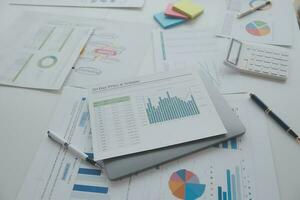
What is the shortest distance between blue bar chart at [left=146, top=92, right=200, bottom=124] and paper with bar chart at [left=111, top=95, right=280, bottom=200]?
9 centimetres

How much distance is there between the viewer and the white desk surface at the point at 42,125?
1.84 feet

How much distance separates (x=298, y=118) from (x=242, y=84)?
142 millimetres

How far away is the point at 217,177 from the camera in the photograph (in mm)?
554

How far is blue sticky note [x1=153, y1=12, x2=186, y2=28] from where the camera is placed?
88 cm

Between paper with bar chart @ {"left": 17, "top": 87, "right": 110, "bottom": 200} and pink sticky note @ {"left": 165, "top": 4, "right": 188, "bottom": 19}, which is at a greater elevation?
pink sticky note @ {"left": 165, "top": 4, "right": 188, "bottom": 19}

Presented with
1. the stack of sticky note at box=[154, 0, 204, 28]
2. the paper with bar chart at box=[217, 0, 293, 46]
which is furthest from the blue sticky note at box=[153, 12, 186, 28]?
the paper with bar chart at box=[217, 0, 293, 46]

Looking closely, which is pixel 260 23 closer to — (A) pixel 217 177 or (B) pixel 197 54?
(B) pixel 197 54

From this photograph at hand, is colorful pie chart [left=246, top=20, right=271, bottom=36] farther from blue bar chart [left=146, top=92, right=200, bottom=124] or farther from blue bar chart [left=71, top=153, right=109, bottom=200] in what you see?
blue bar chart [left=71, top=153, right=109, bottom=200]

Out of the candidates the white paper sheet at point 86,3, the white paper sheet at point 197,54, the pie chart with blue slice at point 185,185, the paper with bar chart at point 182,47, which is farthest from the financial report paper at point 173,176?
the white paper sheet at point 86,3

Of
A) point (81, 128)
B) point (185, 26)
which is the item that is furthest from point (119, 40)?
point (81, 128)

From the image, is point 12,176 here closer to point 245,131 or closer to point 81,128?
point 81,128

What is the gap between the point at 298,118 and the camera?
2.08ft

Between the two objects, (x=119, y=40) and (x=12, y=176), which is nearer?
(x=12, y=176)

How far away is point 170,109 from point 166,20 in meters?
0.35
